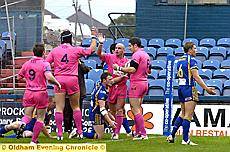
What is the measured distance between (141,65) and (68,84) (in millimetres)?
1658

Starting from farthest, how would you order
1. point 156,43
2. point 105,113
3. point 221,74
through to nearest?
point 156,43 → point 221,74 → point 105,113

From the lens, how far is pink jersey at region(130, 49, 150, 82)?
51.8 ft

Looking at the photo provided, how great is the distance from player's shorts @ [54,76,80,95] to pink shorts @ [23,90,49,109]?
4.14 ft

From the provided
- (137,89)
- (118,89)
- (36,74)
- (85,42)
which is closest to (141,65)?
(137,89)

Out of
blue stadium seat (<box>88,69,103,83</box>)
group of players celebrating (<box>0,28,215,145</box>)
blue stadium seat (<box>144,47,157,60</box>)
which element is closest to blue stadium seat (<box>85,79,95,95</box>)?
blue stadium seat (<box>88,69,103,83</box>)

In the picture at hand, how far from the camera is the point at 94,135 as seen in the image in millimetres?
16766

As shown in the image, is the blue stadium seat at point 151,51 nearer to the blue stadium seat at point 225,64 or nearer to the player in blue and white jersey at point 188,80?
the blue stadium seat at point 225,64

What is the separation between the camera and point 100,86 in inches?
663

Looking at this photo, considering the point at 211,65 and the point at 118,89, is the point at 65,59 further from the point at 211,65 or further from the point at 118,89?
the point at 211,65

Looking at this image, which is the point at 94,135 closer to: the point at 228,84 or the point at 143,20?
the point at 228,84

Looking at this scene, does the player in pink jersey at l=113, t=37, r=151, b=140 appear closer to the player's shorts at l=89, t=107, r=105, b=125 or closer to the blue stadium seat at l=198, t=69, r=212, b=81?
the player's shorts at l=89, t=107, r=105, b=125

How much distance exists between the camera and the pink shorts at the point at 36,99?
14055 mm

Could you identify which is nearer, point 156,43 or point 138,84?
point 138,84

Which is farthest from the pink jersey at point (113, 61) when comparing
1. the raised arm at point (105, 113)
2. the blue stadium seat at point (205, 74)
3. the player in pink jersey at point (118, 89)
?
the blue stadium seat at point (205, 74)
